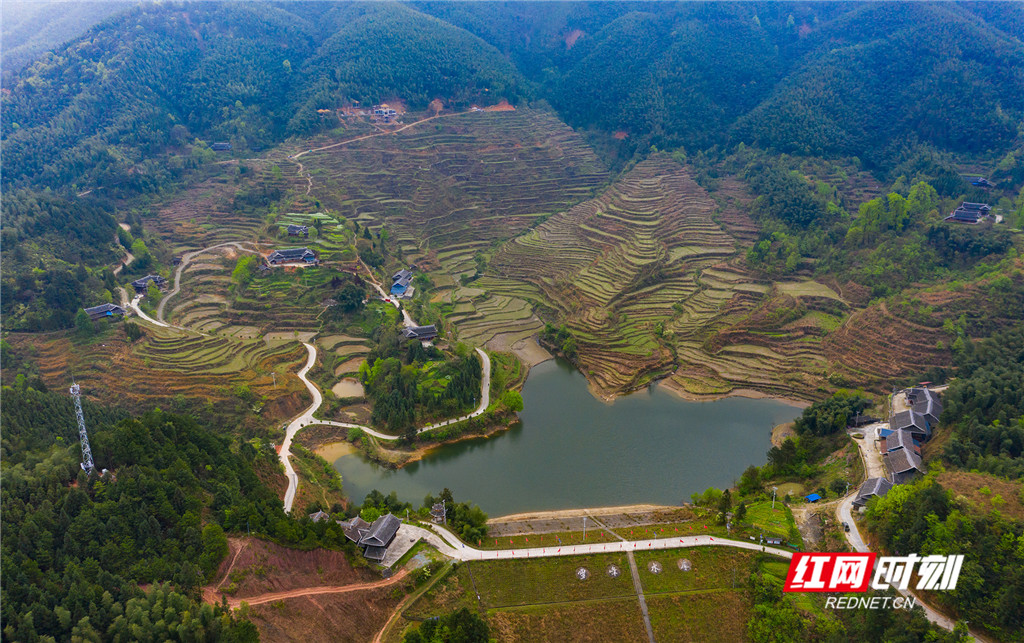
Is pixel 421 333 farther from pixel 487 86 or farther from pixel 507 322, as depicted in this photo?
pixel 487 86

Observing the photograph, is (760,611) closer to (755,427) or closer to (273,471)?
(755,427)

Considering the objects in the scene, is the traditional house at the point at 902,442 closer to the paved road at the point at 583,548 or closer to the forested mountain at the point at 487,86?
the paved road at the point at 583,548

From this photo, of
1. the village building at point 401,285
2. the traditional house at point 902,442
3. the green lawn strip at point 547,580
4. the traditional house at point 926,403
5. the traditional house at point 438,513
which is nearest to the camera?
the green lawn strip at point 547,580

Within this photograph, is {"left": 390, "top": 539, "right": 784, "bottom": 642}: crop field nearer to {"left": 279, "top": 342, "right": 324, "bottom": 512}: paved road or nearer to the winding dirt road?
{"left": 279, "top": 342, "right": 324, "bottom": 512}: paved road

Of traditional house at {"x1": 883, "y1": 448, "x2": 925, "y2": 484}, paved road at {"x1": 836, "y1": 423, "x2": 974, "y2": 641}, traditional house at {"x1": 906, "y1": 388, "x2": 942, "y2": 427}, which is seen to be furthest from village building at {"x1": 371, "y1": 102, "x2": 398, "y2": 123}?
traditional house at {"x1": 883, "y1": 448, "x2": 925, "y2": 484}

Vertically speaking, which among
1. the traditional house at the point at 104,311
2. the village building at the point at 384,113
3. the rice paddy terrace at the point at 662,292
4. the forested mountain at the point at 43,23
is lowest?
the rice paddy terrace at the point at 662,292

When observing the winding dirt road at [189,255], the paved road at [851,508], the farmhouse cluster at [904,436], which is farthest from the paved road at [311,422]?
the farmhouse cluster at [904,436]

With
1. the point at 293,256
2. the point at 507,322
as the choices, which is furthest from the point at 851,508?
the point at 293,256
